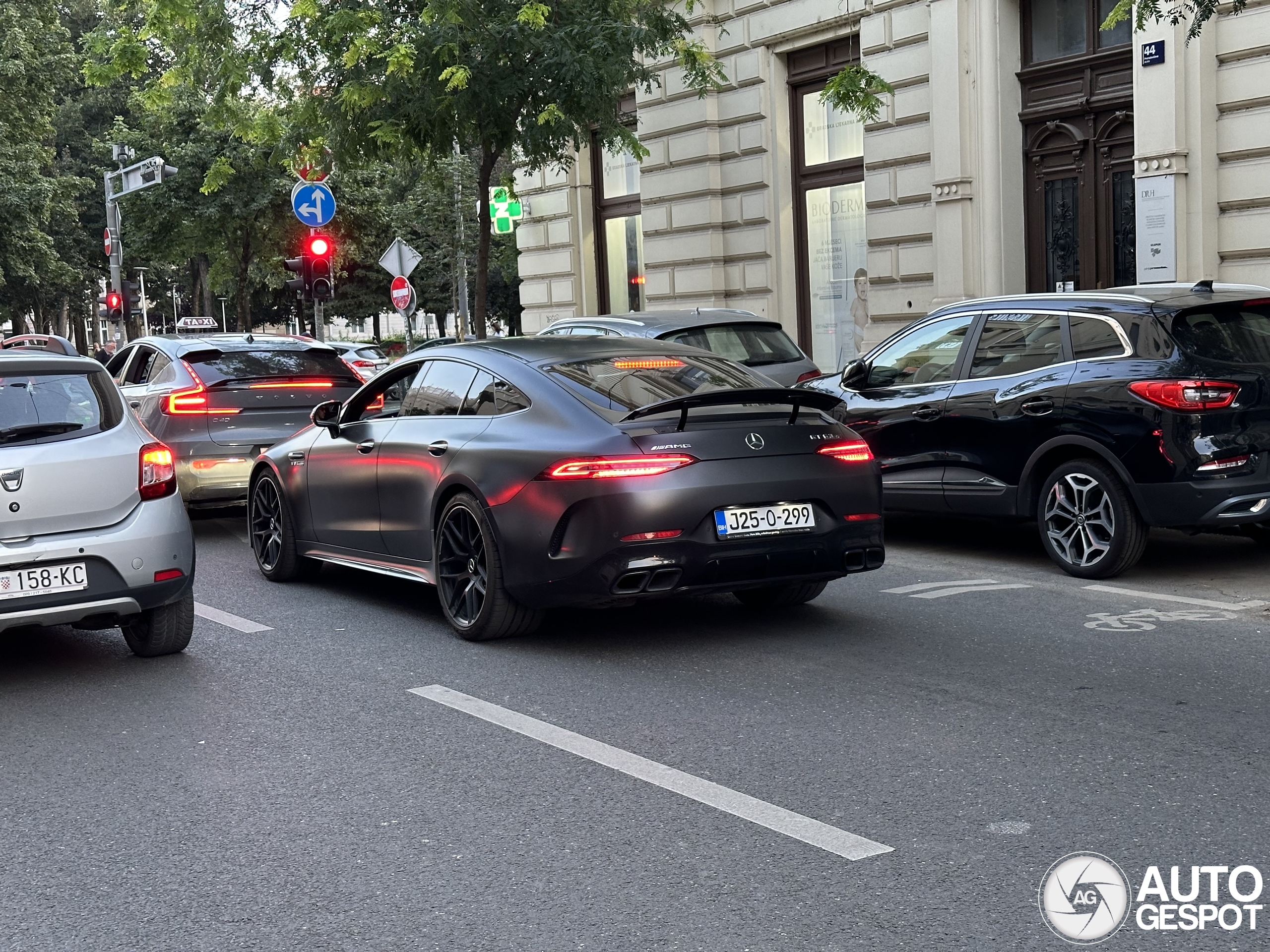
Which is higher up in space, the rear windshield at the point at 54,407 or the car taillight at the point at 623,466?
the rear windshield at the point at 54,407

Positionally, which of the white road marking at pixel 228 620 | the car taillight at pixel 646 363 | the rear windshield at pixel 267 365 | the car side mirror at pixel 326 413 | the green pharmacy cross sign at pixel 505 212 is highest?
the green pharmacy cross sign at pixel 505 212

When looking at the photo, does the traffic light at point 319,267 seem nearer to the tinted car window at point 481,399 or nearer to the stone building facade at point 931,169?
the stone building facade at point 931,169

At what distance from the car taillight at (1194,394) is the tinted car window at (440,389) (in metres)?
3.68

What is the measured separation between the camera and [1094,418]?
28.7 feet

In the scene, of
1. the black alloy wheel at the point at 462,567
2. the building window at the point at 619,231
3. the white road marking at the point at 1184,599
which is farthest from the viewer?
the building window at the point at 619,231

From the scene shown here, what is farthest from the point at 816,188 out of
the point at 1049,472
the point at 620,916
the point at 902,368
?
the point at 620,916

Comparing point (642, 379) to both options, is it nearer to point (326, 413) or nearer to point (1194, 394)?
point (326, 413)

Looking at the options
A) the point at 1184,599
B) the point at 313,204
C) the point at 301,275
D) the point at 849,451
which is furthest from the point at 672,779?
the point at 301,275

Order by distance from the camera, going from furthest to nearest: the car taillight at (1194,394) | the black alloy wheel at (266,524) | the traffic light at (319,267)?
the traffic light at (319,267), the black alloy wheel at (266,524), the car taillight at (1194,394)

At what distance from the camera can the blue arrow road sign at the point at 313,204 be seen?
18844 mm

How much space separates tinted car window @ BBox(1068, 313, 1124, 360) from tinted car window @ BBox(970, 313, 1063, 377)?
0.11 metres

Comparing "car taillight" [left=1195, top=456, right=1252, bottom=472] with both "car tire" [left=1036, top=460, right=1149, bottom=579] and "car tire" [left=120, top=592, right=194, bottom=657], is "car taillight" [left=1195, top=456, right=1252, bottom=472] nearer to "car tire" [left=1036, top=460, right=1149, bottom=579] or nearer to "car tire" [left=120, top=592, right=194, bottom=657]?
"car tire" [left=1036, top=460, right=1149, bottom=579]

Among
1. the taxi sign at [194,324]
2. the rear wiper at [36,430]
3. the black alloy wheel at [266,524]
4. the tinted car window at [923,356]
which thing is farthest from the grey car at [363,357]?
the rear wiper at [36,430]

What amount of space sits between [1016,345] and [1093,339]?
602 millimetres
